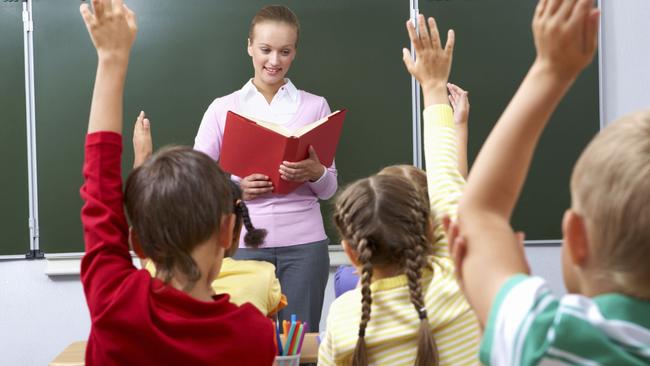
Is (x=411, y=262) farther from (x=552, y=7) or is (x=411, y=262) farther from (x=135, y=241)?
(x=552, y=7)

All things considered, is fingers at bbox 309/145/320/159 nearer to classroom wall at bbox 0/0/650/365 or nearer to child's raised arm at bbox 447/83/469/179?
child's raised arm at bbox 447/83/469/179

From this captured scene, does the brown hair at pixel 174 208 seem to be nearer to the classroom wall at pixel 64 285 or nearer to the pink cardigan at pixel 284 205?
the pink cardigan at pixel 284 205

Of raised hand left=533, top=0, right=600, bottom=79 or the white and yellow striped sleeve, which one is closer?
raised hand left=533, top=0, right=600, bottom=79

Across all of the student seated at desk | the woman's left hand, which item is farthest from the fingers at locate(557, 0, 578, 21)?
the woman's left hand

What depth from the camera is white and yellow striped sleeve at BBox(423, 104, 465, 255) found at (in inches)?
52.0

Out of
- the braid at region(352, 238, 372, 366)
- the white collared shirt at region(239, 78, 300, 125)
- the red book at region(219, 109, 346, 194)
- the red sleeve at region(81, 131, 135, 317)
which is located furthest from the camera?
the white collared shirt at region(239, 78, 300, 125)

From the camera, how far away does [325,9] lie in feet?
13.4

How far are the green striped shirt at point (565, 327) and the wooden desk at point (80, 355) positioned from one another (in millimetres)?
1462

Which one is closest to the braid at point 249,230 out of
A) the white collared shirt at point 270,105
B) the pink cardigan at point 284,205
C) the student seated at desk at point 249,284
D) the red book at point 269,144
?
the student seated at desk at point 249,284

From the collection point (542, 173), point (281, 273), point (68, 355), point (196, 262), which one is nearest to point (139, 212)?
point (196, 262)

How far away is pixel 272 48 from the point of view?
3.17 meters

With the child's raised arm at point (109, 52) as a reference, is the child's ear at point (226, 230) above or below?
below

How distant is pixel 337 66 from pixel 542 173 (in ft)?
4.09

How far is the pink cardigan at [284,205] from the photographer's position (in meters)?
3.13
